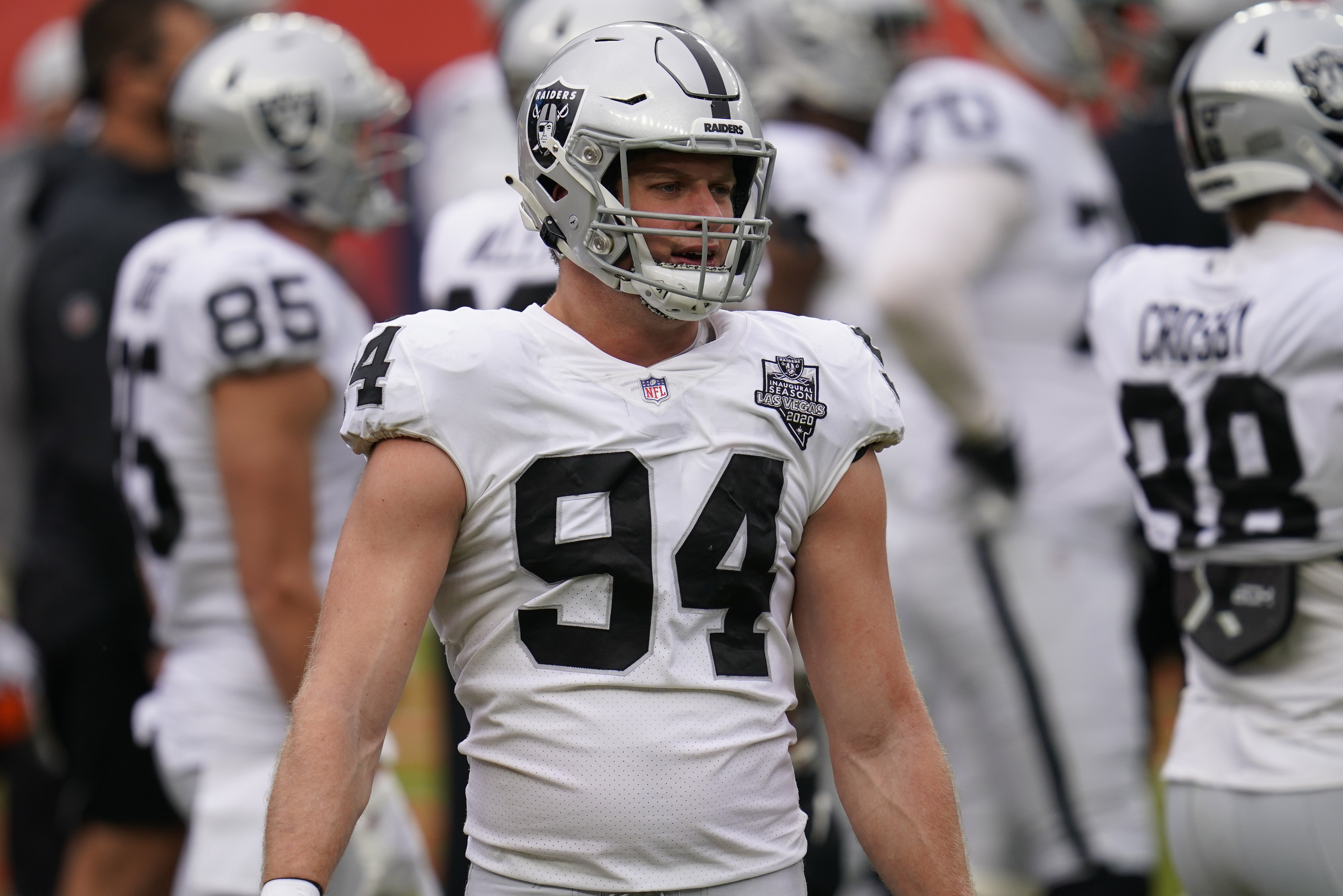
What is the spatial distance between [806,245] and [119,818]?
7.12 ft

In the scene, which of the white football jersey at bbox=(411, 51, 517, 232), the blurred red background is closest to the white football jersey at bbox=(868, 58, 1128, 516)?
the white football jersey at bbox=(411, 51, 517, 232)

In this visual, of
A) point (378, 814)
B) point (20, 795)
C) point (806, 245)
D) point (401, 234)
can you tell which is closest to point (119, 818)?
point (378, 814)

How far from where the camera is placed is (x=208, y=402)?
3.67 metres

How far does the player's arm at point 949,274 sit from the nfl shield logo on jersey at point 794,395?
6.57 ft

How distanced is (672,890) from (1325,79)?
6.19 feet

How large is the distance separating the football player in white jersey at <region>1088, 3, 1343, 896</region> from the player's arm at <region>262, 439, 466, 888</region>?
155 cm

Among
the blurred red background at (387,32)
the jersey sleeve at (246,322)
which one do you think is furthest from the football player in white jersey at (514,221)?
the blurred red background at (387,32)

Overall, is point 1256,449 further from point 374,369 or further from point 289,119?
point 289,119

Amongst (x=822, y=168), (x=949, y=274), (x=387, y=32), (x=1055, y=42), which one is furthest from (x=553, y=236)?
(x=387, y=32)

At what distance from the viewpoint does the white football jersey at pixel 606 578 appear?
2248 mm

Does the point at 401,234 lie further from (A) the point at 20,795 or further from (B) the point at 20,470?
(A) the point at 20,795

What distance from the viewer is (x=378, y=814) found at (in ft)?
11.6

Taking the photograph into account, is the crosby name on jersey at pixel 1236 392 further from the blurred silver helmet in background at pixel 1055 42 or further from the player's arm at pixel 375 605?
the player's arm at pixel 375 605

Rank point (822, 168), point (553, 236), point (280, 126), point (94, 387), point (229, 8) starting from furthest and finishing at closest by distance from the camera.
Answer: point (229, 8) < point (94, 387) < point (822, 168) < point (280, 126) < point (553, 236)
